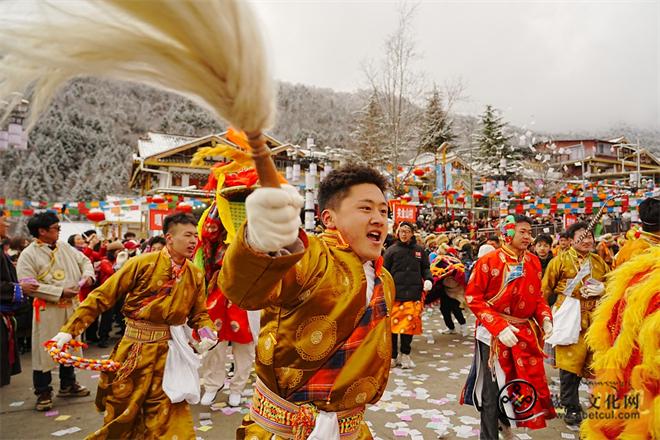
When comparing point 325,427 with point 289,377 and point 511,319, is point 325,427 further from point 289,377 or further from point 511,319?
point 511,319

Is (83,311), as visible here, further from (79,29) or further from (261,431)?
(79,29)

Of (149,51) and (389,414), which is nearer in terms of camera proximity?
(149,51)

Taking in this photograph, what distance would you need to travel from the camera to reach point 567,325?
186 inches

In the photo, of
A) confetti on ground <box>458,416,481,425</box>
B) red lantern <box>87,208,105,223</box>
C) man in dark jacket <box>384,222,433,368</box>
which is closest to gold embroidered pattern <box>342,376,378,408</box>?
confetti on ground <box>458,416,481,425</box>

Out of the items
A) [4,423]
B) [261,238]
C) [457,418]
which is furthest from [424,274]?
[261,238]

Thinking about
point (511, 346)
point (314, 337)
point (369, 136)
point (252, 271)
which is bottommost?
point (511, 346)

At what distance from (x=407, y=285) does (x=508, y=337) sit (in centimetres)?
358

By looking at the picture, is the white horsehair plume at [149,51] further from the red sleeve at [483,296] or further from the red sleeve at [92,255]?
the red sleeve at [92,255]

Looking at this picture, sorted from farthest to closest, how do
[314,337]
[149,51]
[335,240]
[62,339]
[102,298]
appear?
1. [102,298]
2. [62,339]
3. [335,240]
4. [314,337]
5. [149,51]

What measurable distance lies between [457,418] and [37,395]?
5.04m

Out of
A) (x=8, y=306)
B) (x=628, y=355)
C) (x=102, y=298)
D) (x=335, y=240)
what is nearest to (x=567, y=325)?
(x=628, y=355)

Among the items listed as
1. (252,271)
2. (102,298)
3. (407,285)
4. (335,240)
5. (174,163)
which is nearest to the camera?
(252,271)

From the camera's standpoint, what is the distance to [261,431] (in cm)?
192

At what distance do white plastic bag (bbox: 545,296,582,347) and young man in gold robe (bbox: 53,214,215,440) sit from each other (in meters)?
3.78
